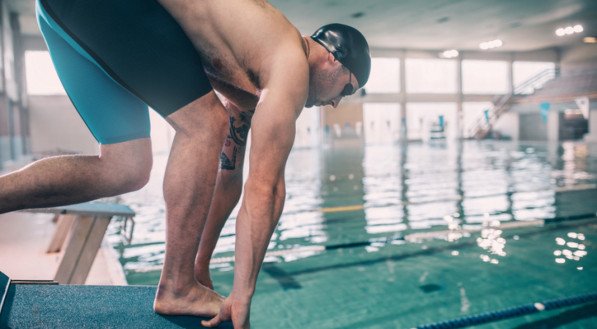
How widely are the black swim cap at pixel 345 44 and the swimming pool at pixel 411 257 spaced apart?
1.15 m

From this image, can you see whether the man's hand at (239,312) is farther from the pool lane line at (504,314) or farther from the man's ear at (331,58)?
the man's ear at (331,58)

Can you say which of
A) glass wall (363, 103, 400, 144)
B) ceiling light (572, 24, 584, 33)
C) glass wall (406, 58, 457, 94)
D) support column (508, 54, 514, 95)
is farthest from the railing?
ceiling light (572, 24, 584, 33)

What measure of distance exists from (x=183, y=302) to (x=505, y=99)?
26.3 m

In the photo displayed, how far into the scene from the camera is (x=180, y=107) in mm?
1329

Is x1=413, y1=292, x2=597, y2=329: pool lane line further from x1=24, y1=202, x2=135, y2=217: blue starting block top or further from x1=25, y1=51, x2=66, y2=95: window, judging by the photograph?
x1=25, y1=51, x2=66, y2=95: window

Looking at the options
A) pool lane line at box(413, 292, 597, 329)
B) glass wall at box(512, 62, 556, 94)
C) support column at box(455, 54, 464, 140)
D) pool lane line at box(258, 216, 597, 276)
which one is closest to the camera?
pool lane line at box(413, 292, 597, 329)

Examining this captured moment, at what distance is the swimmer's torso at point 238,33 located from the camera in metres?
1.30

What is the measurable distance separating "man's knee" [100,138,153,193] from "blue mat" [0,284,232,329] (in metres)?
0.38

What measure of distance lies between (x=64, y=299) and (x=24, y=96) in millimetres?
15334

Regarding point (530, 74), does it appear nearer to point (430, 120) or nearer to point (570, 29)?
point (430, 120)

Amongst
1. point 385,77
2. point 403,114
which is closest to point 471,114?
point 403,114

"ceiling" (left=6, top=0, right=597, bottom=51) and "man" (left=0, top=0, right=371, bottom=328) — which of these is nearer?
"man" (left=0, top=0, right=371, bottom=328)

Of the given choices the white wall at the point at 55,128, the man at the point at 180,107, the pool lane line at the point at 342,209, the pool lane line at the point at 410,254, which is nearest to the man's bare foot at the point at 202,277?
the man at the point at 180,107

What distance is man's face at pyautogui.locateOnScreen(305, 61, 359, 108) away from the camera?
1.62 m
